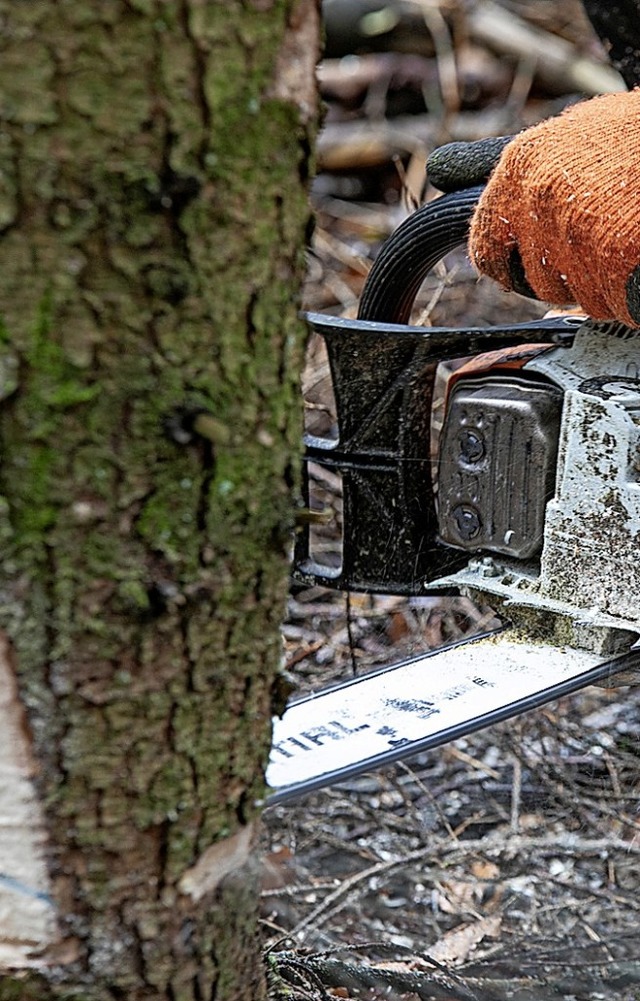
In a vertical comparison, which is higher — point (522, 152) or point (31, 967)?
point (522, 152)

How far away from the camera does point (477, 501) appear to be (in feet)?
6.32

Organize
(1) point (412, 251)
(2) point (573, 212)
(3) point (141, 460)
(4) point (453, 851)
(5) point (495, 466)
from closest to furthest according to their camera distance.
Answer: (3) point (141, 460) → (2) point (573, 212) → (5) point (495, 466) → (1) point (412, 251) → (4) point (453, 851)

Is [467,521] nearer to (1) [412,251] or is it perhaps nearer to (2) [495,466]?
(2) [495,466]

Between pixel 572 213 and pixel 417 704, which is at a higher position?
pixel 572 213

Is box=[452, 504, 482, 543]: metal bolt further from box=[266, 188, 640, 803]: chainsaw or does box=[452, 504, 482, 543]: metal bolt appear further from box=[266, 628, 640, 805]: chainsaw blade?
box=[266, 628, 640, 805]: chainsaw blade

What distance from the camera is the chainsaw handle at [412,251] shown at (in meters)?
1.96

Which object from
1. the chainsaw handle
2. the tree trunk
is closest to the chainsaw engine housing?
the chainsaw handle

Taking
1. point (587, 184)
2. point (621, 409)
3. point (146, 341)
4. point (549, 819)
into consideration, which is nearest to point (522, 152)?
point (587, 184)

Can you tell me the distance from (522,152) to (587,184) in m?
0.17

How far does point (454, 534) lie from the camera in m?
1.98

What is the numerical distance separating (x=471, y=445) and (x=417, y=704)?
0.53m

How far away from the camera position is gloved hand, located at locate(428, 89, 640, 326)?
1.57 metres

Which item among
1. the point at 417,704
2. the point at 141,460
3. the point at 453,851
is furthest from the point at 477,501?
the point at 141,460

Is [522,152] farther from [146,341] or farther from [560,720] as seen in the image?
[560,720]
